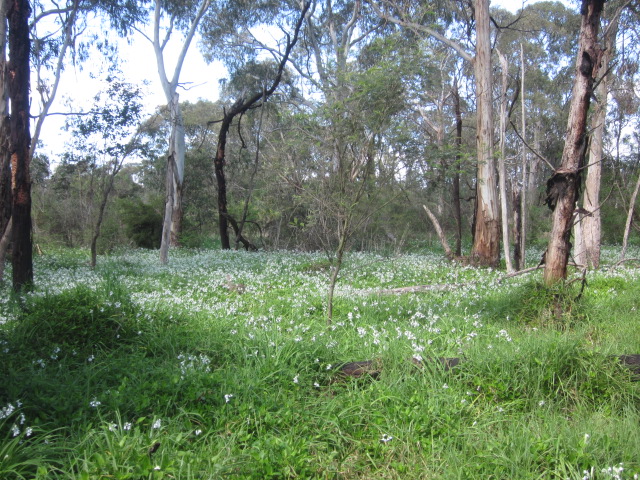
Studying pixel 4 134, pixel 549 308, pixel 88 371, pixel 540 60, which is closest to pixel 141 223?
pixel 4 134

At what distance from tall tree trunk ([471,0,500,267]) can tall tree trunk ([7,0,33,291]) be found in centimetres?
945

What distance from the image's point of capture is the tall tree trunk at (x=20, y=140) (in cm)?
758

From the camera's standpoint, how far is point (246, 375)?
Result: 3533mm

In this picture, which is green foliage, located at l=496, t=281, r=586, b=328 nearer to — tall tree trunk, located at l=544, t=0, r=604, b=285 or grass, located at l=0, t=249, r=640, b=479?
grass, located at l=0, t=249, r=640, b=479

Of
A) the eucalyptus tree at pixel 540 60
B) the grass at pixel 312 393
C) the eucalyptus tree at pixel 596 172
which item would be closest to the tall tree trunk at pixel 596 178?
the eucalyptus tree at pixel 596 172

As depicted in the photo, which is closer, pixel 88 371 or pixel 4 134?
pixel 88 371

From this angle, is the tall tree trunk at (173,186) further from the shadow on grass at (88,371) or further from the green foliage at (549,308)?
the green foliage at (549,308)

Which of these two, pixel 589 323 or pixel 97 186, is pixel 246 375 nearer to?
pixel 589 323

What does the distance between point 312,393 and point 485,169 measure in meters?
9.24

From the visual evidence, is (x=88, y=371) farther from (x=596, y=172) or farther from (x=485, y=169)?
(x=596, y=172)

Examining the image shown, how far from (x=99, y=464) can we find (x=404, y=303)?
4.51 m

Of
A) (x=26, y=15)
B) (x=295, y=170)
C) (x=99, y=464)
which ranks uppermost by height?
(x=26, y=15)

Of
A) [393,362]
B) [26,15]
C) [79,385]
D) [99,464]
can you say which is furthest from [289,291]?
[26,15]

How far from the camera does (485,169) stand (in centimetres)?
1120
